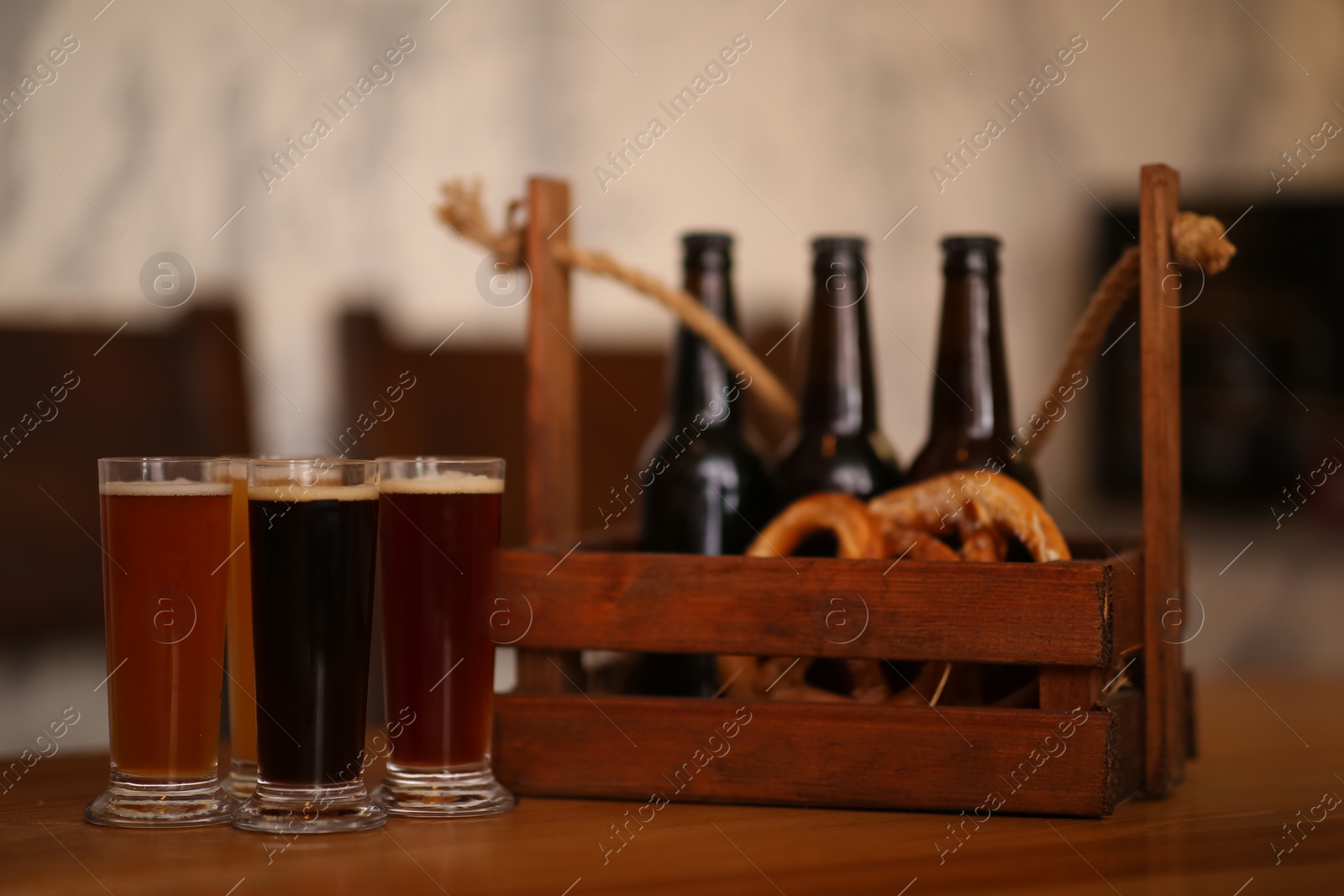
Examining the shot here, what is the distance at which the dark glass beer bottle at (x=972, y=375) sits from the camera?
3.52ft

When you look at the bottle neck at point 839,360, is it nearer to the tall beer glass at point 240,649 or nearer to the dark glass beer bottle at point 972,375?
the dark glass beer bottle at point 972,375

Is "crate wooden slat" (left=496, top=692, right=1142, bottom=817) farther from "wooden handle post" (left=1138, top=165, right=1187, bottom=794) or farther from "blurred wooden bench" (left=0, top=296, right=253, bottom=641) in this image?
"blurred wooden bench" (left=0, top=296, right=253, bottom=641)

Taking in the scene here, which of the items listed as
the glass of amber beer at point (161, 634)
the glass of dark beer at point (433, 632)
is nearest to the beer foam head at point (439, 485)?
the glass of dark beer at point (433, 632)

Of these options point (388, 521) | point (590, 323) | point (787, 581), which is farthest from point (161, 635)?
point (590, 323)

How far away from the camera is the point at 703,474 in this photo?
1156 mm

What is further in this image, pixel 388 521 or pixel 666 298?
pixel 666 298

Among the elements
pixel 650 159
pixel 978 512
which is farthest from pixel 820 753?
pixel 650 159

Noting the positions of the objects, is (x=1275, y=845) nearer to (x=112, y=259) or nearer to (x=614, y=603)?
(x=614, y=603)

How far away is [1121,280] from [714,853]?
0.54 m

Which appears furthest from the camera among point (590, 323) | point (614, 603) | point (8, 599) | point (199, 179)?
point (590, 323)

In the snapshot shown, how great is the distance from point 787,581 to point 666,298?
0.30 m

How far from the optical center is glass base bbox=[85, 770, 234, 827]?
87cm

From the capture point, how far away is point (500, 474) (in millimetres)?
929

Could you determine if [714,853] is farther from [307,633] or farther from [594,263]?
[594,263]
